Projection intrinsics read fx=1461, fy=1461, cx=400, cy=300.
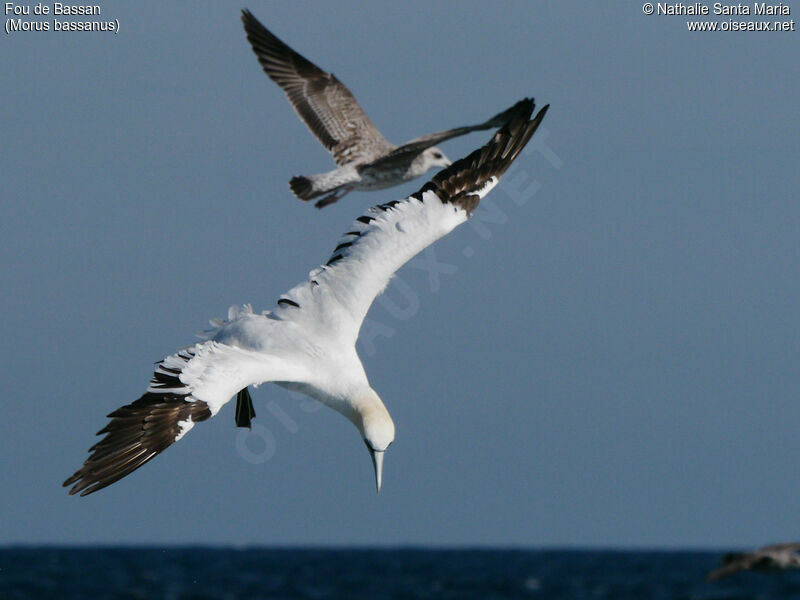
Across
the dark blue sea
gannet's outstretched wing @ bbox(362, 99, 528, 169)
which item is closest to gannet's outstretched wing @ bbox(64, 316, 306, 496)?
gannet's outstretched wing @ bbox(362, 99, 528, 169)

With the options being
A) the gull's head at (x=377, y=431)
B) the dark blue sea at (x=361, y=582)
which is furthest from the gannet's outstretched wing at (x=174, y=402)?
the dark blue sea at (x=361, y=582)

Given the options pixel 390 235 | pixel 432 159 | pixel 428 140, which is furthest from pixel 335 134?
pixel 390 235

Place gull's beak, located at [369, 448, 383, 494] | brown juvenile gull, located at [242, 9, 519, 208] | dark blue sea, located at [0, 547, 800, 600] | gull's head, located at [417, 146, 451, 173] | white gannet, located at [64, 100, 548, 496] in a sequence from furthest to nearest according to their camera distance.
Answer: dark blue sea, located at [0, 547, 800, 600], gull's head, located at [417, 146, 451, 173], brown juvenile gull, located at [242, 9, 519, 208], gull's beak, located at [369, 448, 383, 494], white gannet, located at [64, 100, 548, 496]

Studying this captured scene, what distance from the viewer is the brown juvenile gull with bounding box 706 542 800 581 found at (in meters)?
8.64

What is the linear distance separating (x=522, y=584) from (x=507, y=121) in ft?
191

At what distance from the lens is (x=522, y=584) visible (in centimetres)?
7056

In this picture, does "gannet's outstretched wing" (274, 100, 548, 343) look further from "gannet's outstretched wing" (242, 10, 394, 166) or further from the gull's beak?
"gannet's outstretched wing" (242, 10, 394, 166)

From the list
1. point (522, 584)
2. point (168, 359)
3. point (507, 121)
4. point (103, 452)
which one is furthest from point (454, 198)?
point (522, 584)

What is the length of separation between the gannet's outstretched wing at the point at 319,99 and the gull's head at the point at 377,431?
760cm

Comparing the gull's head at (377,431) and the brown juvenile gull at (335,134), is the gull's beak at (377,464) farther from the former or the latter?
the brown juvenile gull at (335,134)

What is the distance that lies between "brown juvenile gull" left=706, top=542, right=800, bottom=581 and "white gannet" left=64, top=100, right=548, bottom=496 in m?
3.31

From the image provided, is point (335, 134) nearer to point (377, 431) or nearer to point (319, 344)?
point (319, 344)

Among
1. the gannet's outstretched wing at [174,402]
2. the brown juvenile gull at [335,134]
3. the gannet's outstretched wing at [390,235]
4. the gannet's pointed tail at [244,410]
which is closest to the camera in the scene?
the gannet's outstretched wing at [174,402]

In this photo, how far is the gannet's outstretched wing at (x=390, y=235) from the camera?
12.9 m
